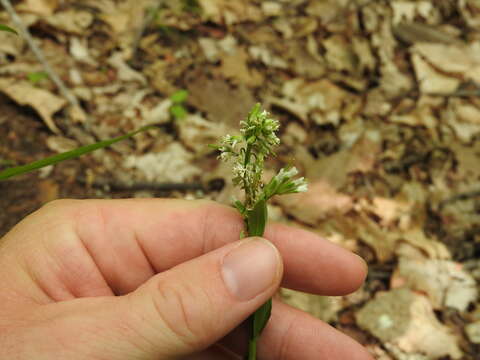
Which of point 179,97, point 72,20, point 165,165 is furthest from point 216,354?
point 72,20

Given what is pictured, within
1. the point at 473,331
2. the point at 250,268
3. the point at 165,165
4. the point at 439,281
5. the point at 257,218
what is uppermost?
the point at 257,218

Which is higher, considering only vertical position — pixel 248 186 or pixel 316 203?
pixel 248 186

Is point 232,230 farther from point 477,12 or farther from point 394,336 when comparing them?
point 477,12

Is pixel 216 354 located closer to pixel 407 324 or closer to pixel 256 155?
pixel 256 155

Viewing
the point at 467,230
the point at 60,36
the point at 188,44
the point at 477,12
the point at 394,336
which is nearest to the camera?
the point at 394,336

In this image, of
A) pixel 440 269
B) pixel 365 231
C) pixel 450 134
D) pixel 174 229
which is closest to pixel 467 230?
pixel 440 269

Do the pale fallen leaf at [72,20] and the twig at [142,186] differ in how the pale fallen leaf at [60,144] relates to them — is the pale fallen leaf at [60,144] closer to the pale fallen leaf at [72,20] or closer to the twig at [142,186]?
the twig at [142,186]
